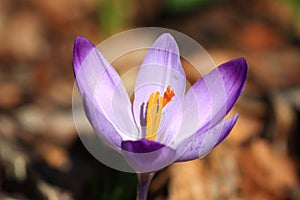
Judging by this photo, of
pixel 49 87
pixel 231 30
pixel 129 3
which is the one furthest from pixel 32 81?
pixel 231 30

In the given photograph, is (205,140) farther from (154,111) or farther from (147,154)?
(154,111)

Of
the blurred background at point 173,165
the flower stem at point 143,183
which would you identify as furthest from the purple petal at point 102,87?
the blurred background at point 173,165

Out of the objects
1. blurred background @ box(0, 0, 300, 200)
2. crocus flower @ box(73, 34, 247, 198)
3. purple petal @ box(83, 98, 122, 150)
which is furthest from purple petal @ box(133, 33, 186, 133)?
blurred background @ box(0, 0, 300, 200)

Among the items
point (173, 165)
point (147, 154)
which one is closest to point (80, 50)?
point (147, 154)

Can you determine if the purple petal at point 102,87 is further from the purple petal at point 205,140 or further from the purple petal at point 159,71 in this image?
the purple petal at point 205,140

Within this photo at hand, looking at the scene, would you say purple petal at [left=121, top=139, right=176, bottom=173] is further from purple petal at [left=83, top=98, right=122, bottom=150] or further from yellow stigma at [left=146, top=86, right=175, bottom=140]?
yellow stigma at [left=146, top=86, right=175, bottom=140]
